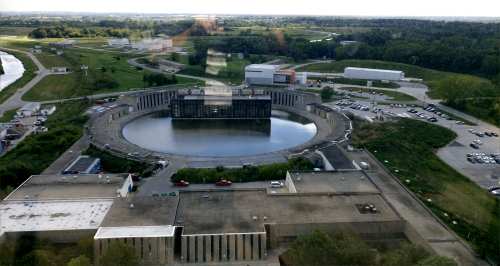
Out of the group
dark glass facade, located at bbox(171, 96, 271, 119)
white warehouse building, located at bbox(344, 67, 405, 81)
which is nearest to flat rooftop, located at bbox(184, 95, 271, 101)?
dark glass facade, located at bbox(171, 96, 271, 119)

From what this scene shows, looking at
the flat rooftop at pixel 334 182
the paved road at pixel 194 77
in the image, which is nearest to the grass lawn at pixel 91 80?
the paved road at pixel 194 77

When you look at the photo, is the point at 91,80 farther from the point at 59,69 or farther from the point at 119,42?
the point at 119,42

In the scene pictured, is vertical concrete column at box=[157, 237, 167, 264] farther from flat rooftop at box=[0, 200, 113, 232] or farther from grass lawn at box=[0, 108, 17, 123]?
grass lawn at box=[0, 108, 17, 123]

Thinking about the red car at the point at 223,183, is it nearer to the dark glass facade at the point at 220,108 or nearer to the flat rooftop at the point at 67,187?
the flat rooftop at the point at 67,187

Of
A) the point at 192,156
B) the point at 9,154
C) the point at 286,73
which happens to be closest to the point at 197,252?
the point at 192,156

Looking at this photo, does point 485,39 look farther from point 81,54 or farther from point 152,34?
point 81,54

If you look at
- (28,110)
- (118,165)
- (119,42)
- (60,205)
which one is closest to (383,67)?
(119,42)
